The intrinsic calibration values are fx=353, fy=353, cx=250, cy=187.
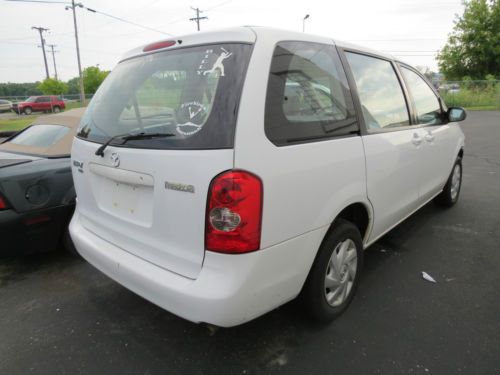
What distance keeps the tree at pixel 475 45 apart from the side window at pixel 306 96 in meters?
35.8

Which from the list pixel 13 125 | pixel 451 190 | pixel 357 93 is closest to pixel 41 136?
pixel 357 93

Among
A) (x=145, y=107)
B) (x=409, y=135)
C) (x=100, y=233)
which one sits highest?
(x=145, y=107)

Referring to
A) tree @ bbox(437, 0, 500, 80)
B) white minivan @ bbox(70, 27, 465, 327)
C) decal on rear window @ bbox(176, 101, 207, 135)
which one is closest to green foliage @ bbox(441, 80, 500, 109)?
tree @ bbox(437, 0, 500, 80)

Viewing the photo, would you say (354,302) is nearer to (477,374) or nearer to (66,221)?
(477,374)

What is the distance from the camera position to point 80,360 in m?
2.07

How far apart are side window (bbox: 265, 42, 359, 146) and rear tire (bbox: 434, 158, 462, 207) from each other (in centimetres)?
273

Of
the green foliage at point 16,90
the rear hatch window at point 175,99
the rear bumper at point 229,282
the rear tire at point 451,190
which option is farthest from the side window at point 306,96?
the green foliage at point 16,90

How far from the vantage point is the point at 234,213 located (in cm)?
159

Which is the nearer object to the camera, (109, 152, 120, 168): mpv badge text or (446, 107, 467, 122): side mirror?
(109, 152, 120, 168): mpv badge text

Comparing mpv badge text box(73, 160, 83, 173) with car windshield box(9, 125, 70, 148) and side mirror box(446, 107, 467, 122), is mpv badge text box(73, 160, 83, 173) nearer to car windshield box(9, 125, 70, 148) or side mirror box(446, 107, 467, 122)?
car windshield box(9, 125, 70, 148)

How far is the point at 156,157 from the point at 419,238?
9.88 feet

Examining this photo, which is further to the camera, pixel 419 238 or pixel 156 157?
pixel 419 238

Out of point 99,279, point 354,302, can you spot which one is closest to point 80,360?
point 99,279

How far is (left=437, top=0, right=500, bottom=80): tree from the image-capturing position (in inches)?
1177
